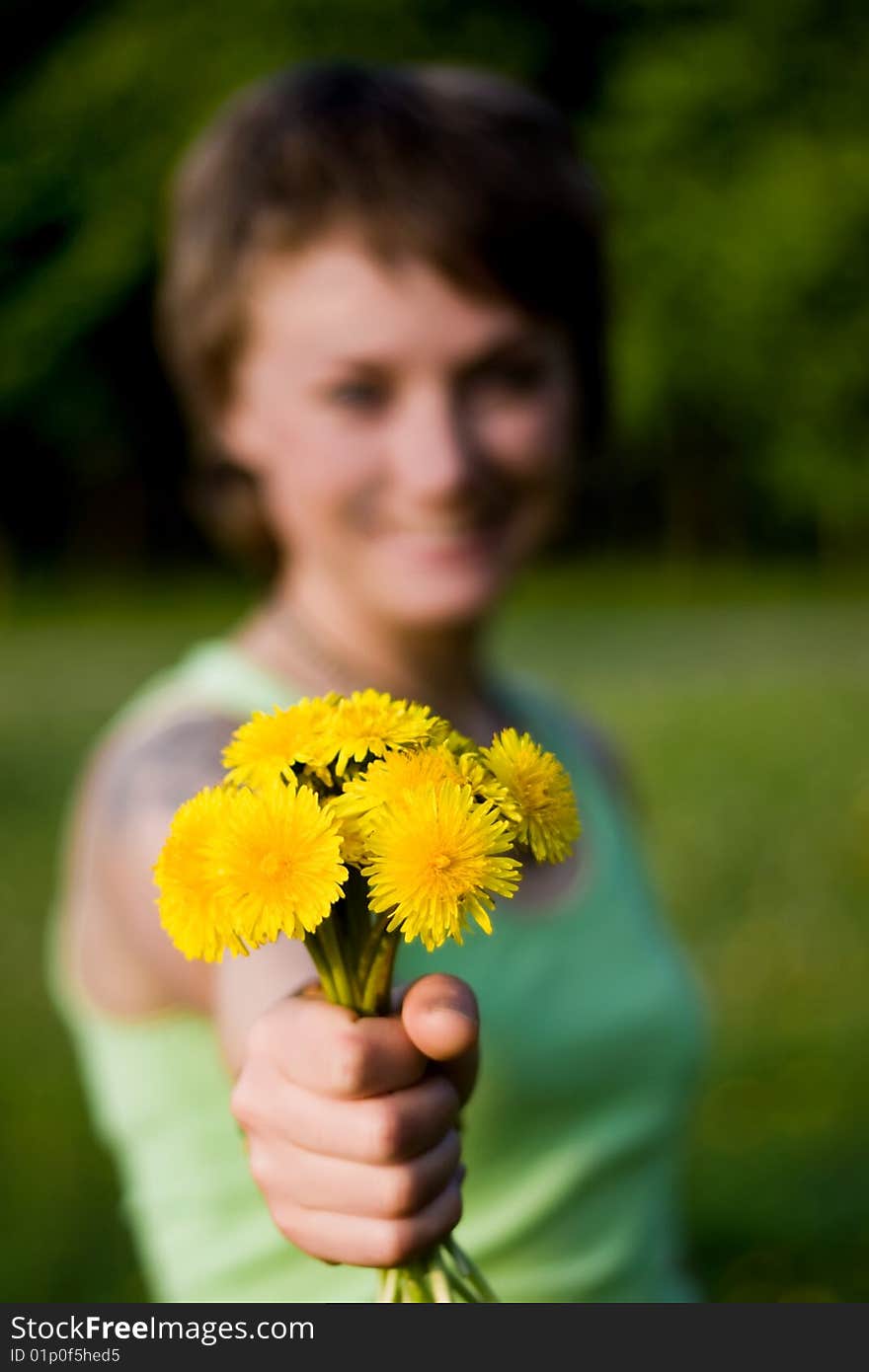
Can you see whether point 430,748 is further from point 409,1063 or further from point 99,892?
point 99,892

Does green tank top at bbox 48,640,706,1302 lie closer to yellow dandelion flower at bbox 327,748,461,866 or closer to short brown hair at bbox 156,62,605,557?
short brown hair at bbox 156,62,605,557

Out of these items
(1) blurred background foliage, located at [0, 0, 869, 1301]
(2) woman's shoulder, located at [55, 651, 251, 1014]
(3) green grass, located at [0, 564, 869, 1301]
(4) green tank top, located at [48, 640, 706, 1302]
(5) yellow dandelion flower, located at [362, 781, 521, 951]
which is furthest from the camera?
(1) blurred background foliage, located at [0, 0, 869, 1301]

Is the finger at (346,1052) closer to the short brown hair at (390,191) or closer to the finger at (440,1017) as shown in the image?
the finger at (440,1017)

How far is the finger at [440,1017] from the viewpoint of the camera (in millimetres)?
456

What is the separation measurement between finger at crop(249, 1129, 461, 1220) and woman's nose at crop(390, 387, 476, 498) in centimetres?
90

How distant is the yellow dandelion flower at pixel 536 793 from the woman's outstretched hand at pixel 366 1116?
57 millimetres

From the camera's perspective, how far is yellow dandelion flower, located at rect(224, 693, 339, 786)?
1.51 feet

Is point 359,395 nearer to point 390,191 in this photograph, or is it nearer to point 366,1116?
point 390,191

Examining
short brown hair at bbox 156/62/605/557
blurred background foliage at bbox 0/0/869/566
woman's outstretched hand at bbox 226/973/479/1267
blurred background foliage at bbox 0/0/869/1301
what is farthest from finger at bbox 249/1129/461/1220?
blurred background foliage at bbox 0/0/869/566

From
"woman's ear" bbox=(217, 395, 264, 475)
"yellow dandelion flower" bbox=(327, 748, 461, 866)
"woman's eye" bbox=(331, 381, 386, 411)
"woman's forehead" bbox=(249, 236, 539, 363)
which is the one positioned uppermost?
"woman's ear" bbox=(217, 395, 264, 475)

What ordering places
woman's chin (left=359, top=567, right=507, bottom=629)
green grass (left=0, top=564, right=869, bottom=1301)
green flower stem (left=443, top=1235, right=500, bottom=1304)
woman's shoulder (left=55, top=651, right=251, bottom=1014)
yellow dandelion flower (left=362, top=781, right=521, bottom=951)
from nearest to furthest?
yellow dandelion flower (left=362, top=781, right=521, bottom=951)
green flower stem (left=443, top=1235, right=500, bottom=1304)
woman's shoulder (left=55, top=651, right=251, bottom=1014)
woman's chin (left=359, top=567, right=507, bottom=629)
green grass (left=0, top=564, right=869, bottom=1301)

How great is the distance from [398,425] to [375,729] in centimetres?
93

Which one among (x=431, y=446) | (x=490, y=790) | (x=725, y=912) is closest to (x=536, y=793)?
(x=490, y=790)

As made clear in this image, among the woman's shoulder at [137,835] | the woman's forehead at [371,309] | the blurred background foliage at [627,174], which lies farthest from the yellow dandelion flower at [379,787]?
the blurred background foliage at [627,174]
